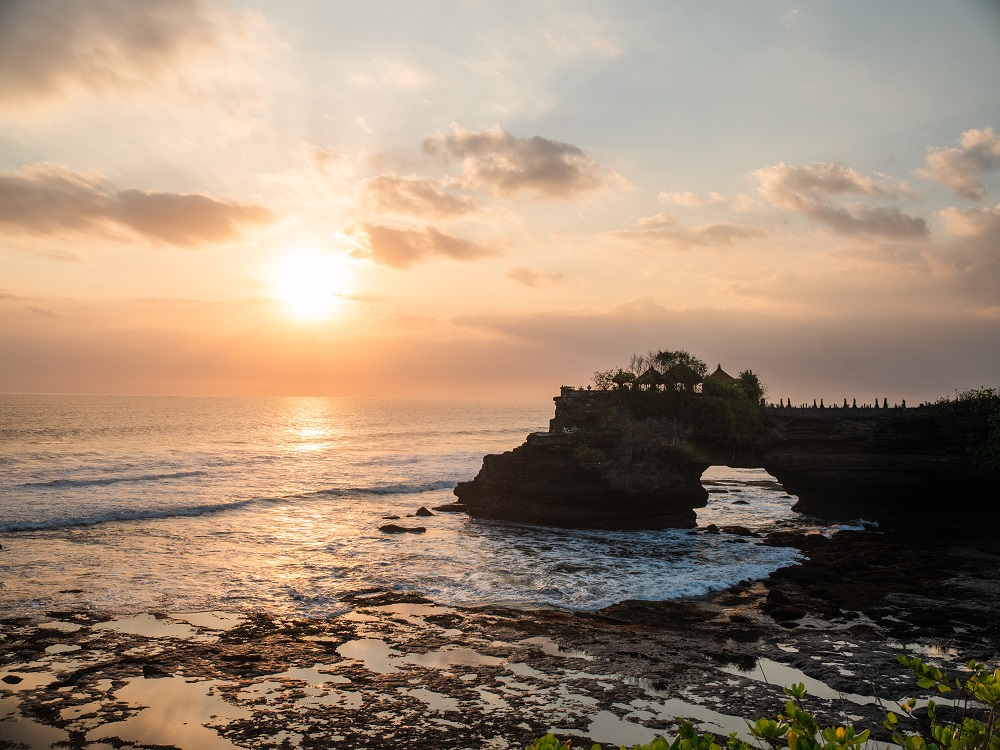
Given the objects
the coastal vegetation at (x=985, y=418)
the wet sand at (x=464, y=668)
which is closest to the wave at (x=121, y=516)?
the wet sand at (x=464, y=668)

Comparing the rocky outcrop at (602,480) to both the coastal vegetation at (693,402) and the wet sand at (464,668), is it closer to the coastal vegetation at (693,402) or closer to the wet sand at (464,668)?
the coastal vegetation at (693,402)

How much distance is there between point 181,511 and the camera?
3950 cm

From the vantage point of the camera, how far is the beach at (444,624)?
13.3 m

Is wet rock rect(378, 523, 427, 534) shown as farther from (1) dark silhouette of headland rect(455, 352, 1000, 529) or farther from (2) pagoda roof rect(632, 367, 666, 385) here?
(2) pagoda roof rect(632, 367, 666, 385)

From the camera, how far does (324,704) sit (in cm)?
1392

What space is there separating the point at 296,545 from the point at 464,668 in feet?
57.5

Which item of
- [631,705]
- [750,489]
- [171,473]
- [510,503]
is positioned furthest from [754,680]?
[171,473]

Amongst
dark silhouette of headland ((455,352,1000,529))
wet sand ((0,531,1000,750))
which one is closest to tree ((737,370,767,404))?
dark silhouette of headland ((455,352,1000,529))

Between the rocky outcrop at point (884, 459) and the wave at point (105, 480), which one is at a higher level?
the rocky outcrop at point (884, 459)

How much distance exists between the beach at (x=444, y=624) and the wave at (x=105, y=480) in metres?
6.13

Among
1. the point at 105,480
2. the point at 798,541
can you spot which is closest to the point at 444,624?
the point at 798,541

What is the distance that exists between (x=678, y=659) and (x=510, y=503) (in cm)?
2224

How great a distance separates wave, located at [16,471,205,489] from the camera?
1839 inches

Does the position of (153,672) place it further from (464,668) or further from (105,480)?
(105,480)
